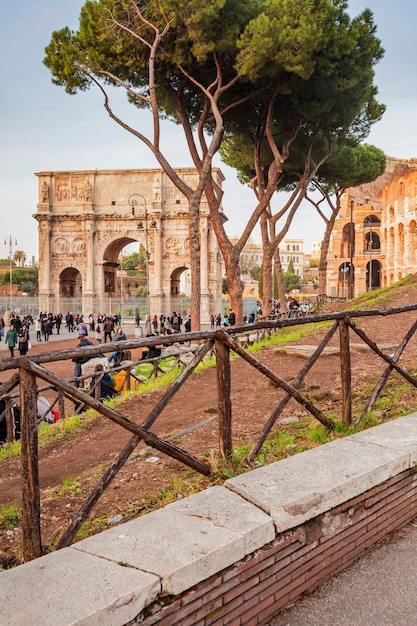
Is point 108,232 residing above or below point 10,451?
above

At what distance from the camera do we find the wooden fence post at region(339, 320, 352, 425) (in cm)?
356

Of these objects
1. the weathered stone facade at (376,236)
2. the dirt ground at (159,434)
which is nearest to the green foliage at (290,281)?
the weathered stone facade at (376,236)

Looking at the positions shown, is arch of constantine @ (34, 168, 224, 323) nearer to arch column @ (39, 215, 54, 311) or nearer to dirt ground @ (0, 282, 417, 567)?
arch column @ (39, 215, 54, 311)

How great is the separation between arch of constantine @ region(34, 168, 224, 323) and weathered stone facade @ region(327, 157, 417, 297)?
37.5ft

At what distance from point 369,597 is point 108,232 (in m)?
38.8

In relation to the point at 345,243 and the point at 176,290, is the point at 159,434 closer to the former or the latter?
the point at 176,290

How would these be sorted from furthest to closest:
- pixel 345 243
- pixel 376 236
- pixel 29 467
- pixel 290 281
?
pixel 290 281
pixel 345 243
pixel 376 236
pixel 29 467

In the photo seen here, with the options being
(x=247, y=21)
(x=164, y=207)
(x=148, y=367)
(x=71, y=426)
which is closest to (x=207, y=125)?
(x=247, y=21)

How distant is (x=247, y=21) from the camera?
1310 cm

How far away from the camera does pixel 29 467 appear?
2.10 meters

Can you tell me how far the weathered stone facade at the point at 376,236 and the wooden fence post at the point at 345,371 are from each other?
3245 cm

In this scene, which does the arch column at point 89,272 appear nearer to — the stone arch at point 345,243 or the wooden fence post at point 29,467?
the stone arch at point 345,243

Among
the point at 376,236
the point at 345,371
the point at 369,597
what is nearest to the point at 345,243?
the point at 376,236

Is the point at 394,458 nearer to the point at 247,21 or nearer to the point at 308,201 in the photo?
the point at 247,21
